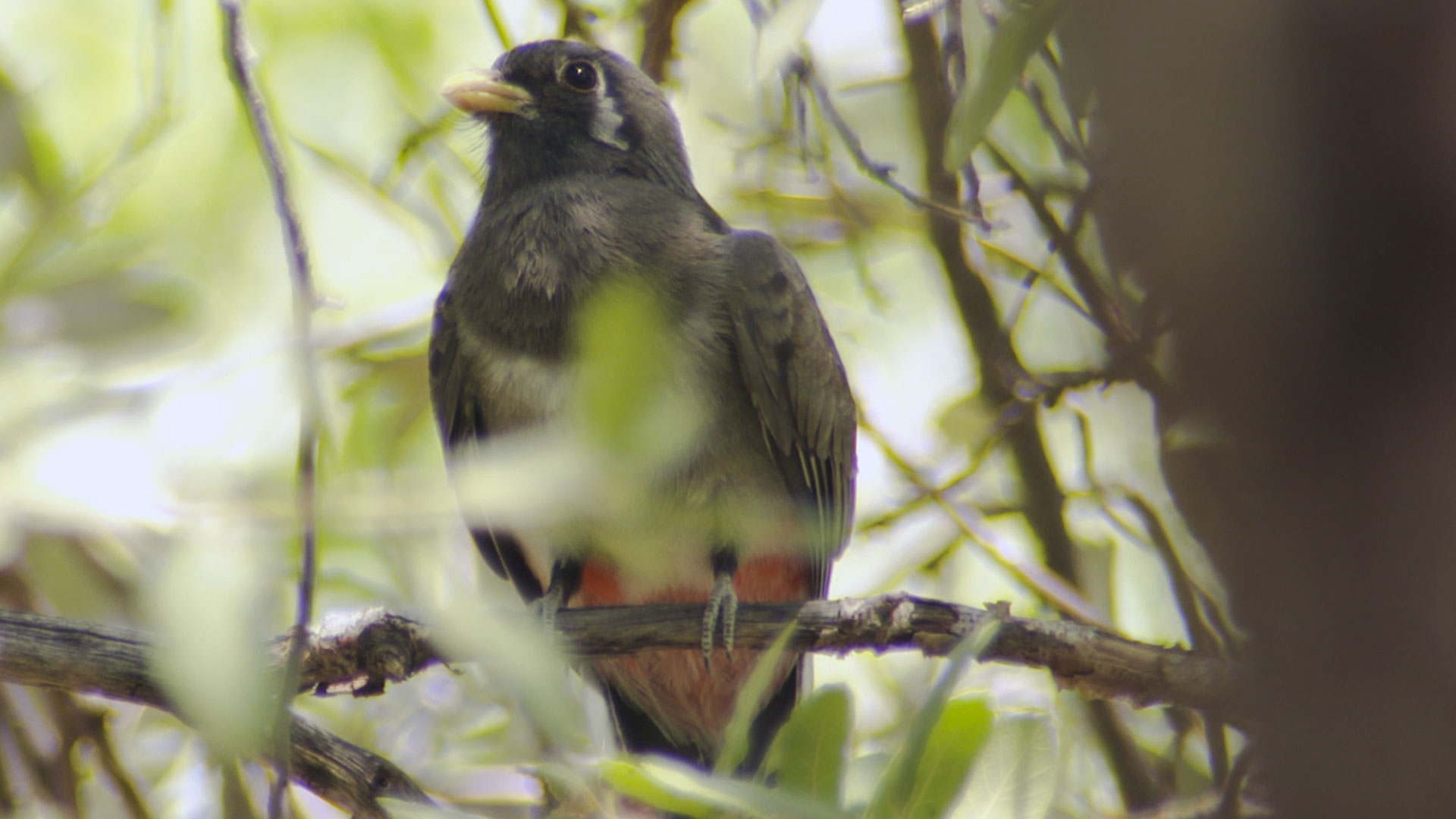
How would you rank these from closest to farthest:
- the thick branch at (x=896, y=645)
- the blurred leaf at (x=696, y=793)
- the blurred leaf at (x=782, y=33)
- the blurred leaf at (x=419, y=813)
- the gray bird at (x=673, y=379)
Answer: the blurred leaf at (x=696, y=793) → the blurred leaf at (x=419, y=813) → the blurred leaf at (x=782, y=33) → the thick branch at (x=896, y=645) → the gray bird at (x=673, y=379)

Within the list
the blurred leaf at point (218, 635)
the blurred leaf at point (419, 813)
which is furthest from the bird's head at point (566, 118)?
the blurred leaf at point (218, 635)

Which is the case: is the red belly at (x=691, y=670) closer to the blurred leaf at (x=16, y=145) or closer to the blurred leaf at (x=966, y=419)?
the blurred leaf at (x=966, y=419)

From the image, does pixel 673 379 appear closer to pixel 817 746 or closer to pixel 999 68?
pixel 817 746

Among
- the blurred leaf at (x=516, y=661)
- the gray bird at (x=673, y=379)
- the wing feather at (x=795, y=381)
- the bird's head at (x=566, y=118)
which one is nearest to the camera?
the blurred leaf at (x=516, y=661)

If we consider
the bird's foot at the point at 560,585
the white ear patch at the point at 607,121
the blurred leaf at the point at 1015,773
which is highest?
the white ear patch at the point at 607,121

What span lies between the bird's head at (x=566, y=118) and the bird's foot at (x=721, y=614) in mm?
1459

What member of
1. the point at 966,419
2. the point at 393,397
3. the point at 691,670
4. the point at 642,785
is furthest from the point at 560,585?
the point at 642,785

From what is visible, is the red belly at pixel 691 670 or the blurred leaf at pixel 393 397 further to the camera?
the blurred leaf at pixel 393 397

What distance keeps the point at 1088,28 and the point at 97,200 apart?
3533 millimetres

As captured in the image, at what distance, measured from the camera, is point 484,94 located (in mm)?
4359

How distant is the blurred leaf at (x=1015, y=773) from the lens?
2164 mm

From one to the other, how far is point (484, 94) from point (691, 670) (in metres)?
1.84

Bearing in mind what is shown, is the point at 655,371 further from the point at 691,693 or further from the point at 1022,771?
the point at 691,693

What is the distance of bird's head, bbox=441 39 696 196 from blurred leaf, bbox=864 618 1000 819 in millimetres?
2852
